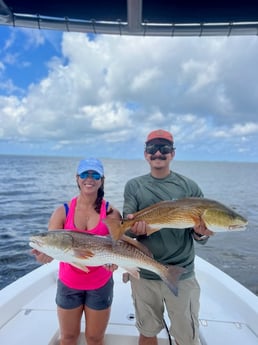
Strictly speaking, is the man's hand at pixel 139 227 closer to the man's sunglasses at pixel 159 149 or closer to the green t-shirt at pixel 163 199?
the green t-shirt at pixel 163 199

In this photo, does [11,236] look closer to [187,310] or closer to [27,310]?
[27,310]

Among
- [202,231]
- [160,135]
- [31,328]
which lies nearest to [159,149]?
[160,135]

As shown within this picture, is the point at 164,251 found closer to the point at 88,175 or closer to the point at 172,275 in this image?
the point at 172,275

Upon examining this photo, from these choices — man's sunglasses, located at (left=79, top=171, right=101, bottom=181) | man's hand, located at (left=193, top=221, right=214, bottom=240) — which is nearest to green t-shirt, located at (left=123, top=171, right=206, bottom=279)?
man's hand, located at (left=193, top=221, right=214, bottom=240)

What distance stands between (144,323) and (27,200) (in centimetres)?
1685

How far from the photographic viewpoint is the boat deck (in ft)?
9.82

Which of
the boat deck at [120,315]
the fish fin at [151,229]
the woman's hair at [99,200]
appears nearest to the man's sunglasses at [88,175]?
the woman's hair at [99,200]

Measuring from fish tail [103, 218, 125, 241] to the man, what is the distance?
23 cm

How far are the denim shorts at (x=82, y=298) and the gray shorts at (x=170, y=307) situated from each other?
34cm

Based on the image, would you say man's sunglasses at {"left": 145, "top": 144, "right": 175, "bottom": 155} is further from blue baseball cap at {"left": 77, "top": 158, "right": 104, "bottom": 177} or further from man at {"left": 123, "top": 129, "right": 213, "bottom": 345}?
blue baseball cap at {"left": 77, "top": 158, "right": 104, "bottom": 177}

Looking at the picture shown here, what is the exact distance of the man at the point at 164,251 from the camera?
2.58 metres

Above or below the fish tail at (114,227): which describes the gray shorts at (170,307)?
below

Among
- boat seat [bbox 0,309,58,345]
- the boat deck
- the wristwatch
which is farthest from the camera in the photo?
the boat deck

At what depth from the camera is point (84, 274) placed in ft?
8.21
